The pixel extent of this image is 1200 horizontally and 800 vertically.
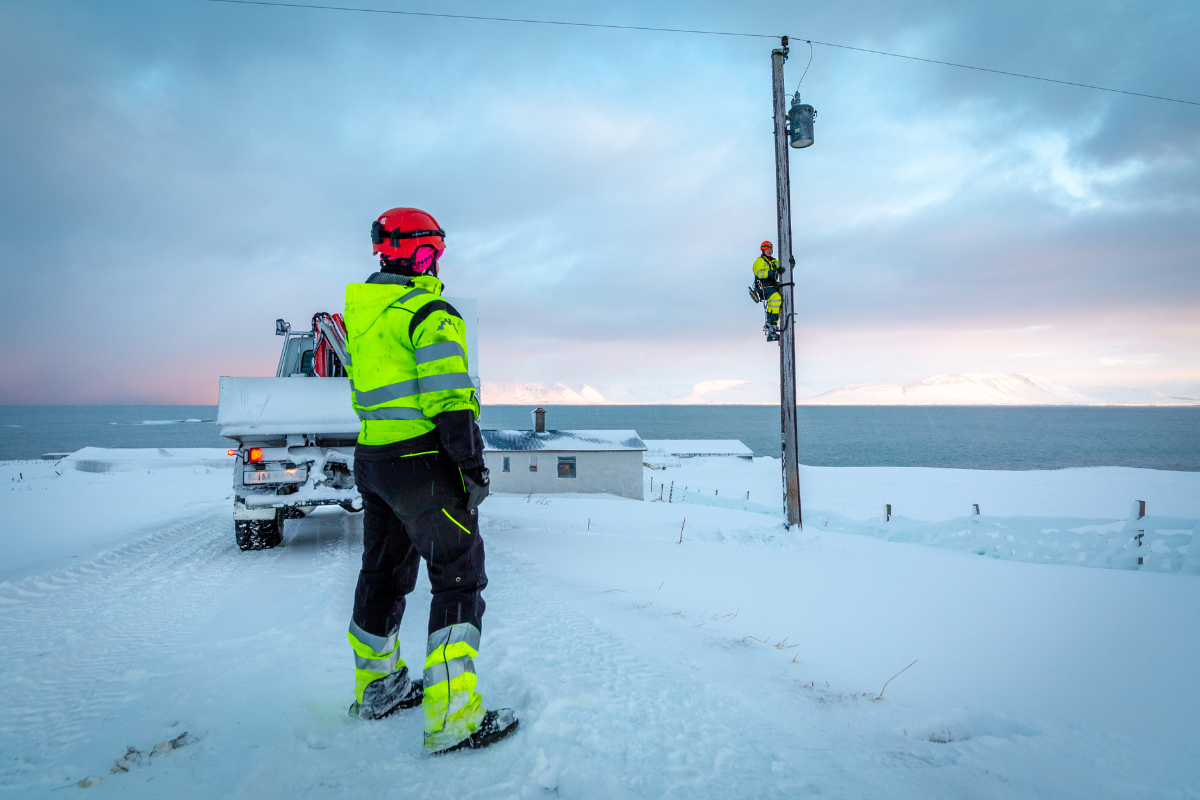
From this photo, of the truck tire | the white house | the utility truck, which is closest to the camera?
the utility truck

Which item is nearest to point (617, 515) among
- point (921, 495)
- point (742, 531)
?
point (742, 531)

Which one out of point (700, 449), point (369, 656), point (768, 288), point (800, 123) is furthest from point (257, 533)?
point (700, 449)

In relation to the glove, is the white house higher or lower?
lower

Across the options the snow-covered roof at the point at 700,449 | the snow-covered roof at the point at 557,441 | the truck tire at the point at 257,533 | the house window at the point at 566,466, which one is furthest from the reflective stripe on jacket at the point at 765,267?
the snow-covered roof at the point at 700,449

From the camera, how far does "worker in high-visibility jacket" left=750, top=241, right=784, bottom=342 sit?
32.4ft

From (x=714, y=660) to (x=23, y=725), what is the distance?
3331 millimetres

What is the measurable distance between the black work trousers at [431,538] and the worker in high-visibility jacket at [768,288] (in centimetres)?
877

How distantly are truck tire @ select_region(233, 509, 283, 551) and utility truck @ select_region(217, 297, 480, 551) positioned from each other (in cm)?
1

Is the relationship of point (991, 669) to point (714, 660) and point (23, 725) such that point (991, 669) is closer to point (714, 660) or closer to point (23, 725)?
point (714, 660)

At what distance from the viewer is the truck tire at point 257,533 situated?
6.32 metres

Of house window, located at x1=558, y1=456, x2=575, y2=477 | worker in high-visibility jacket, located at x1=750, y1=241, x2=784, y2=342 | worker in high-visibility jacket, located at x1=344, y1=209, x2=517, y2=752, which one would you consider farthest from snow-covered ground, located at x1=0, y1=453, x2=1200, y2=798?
house window, located at x1=558, y1=456, x2=575, y2=477

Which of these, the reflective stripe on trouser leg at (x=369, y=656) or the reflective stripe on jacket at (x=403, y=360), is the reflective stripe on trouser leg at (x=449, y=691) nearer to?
the reflective stripe on trouser leg at (x=369, y=656)

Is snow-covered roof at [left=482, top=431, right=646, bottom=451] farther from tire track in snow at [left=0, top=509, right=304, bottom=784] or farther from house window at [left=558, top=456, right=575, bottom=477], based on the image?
A: tire track in snow at [left=0, top=509, right=304, bottom=784]

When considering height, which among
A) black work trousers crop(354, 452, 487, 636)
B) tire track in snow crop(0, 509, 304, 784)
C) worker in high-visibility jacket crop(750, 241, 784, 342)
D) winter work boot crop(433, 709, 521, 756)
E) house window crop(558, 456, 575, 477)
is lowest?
house window crop(558, 456, 575, 477)
